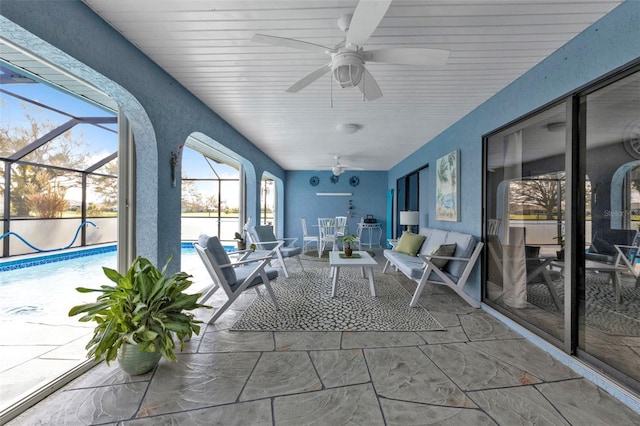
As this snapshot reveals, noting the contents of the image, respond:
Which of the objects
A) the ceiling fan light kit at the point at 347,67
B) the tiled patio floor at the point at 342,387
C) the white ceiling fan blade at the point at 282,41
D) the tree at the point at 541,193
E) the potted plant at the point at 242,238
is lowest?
the tiled patio floor at the point at 342,387

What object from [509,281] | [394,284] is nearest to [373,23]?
[509,281]

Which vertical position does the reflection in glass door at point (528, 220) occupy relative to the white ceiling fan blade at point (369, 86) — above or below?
below

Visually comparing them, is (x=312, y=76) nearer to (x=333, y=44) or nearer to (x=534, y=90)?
(x=333, y=44)

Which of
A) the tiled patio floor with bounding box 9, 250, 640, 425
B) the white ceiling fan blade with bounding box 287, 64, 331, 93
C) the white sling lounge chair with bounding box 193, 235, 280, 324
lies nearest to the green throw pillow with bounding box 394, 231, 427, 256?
the tiled patio floor with bounding box 9, 250, 640, 425

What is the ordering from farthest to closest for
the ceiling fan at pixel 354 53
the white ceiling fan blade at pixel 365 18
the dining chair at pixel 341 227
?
the dining chair at pixel 341 227, the ceiling fan at pixel 354 53, the white ceiling fan blade at pixel 365 18

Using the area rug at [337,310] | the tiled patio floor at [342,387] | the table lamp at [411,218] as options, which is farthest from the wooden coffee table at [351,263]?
the table lamp at [411,218]

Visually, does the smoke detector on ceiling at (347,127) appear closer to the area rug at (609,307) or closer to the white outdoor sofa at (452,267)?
the white outdoor sofa at (452,267)

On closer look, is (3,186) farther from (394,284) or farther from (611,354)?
(611,354)

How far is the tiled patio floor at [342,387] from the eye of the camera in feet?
4.53

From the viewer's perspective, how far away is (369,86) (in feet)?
6.44

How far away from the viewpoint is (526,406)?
1.46 meters

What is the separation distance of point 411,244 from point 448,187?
1.04 meters

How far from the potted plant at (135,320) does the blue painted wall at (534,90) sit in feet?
10.4

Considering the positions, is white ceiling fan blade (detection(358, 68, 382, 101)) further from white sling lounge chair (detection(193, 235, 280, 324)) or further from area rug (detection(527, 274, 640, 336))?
area rug (detection(527, 274, 640, 336))
